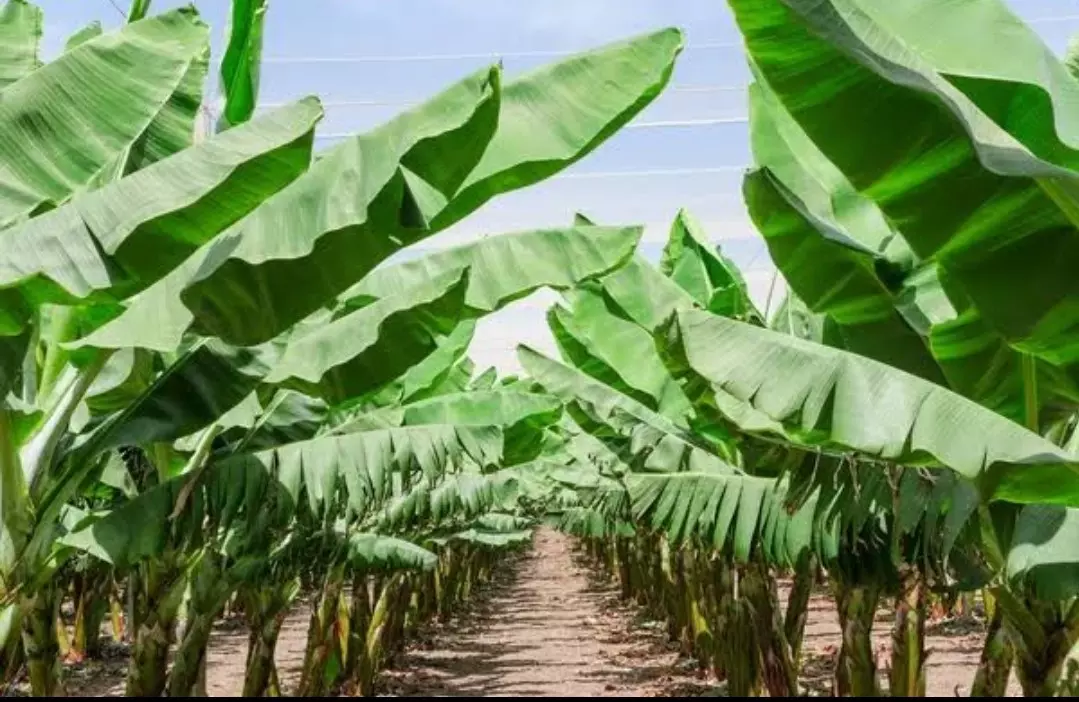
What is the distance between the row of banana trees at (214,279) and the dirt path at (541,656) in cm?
509

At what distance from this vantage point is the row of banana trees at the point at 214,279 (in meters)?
3.97

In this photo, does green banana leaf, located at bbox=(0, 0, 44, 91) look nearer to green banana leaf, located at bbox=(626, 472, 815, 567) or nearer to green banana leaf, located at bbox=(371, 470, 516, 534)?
green banana leaf, located at bbox=(626, 472, 815, 567)

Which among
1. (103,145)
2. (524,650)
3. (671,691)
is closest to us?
(103,145)

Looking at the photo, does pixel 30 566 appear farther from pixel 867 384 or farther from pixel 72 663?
pixel 72 663

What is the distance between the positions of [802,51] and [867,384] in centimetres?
106

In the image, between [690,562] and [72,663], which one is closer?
[690,562]

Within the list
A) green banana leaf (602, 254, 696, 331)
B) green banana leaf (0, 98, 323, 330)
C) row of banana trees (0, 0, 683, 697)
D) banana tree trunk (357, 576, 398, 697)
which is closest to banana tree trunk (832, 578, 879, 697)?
green banana leaf (602, 254, 696, 331)

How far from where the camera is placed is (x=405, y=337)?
5.23 metres

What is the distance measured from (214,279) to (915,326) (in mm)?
2889

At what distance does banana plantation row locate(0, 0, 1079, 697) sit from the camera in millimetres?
3865

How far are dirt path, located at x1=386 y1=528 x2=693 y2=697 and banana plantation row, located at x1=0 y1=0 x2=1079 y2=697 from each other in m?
4.75

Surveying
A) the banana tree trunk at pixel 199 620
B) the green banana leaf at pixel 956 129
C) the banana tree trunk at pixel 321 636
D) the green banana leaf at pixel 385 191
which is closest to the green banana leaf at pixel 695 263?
the banana tree trunk at pixel 321 636

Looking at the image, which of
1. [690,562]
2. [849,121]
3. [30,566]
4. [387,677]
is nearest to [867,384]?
[849,121]

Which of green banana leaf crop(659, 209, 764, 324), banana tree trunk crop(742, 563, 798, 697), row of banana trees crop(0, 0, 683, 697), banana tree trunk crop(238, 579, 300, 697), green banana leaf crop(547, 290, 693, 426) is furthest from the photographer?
green banana leaf crop(659, 209, 764, 324)
